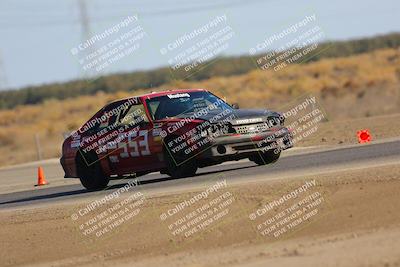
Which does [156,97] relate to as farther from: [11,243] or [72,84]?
[72,84]

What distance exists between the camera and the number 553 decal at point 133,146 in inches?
673

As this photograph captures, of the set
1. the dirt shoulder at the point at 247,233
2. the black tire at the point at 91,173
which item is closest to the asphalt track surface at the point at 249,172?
the black tire at the point at 91,173

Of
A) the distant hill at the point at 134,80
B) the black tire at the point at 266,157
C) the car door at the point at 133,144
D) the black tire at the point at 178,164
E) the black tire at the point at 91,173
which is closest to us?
the black tire at the point at 178,164

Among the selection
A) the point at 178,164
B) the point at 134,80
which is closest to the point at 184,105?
the point at 178,164

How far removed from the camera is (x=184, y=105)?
Result: 1745cm

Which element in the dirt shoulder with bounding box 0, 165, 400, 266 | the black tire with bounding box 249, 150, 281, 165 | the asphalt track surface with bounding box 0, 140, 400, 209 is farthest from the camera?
the black tire with bounding box 249, 150, 281, 165

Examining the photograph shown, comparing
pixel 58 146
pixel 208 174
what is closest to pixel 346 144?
pixel 208 174

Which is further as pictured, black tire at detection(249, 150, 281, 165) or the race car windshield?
black tire at detection(249, 150, 281, 165)

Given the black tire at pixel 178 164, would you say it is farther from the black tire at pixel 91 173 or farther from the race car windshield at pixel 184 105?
the black tire at pixel 91 173

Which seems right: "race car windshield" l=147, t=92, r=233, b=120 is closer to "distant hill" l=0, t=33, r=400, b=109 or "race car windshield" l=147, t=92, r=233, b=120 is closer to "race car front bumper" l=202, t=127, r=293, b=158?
"race car front bumper" l=202, t=127, r=293, b=158

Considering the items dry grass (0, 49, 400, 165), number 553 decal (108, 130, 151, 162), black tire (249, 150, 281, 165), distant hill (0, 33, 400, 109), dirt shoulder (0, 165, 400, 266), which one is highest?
dirt shoulder (0, 165, 400, 266)

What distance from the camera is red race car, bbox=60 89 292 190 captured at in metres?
16.5

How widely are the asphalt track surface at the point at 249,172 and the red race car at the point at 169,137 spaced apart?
30 centimetres

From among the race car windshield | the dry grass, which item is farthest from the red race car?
the dry grass
